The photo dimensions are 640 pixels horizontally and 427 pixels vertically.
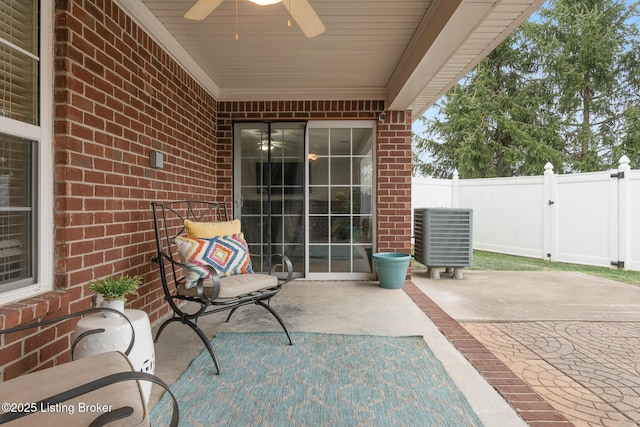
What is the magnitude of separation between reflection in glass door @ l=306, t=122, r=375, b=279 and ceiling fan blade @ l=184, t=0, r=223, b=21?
273 cm

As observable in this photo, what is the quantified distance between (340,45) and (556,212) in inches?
212

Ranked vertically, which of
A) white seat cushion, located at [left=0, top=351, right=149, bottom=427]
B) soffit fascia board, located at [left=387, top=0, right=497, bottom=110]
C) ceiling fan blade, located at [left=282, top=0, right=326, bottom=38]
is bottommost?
white seat cushion, located at [left=0, top=351, right=149, bottom=427]

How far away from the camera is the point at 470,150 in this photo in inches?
444

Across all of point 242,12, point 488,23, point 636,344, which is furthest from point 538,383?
point 242,12

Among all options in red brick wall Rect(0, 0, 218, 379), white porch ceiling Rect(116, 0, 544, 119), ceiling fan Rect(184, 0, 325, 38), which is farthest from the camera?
white porch ceiling Rect(116, 0, 544, 119)

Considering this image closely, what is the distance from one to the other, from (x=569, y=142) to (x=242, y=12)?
11420 mm

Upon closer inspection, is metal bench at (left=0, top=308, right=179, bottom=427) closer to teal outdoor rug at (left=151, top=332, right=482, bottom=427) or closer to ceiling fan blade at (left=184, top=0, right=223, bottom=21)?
teal outdoor rug at (left=151, top=332, right=482, bottom=427)

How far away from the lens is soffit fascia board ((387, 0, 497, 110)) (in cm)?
223

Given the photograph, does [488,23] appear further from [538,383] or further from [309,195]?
[309,195]

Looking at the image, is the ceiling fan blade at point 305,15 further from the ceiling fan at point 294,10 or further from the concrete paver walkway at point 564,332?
the concrete paver walkway at point 564,332

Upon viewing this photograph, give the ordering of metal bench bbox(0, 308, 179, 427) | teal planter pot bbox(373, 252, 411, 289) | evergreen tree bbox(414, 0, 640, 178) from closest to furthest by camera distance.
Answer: metal bench bbox(0, 308, 179, 427) → teal planter pot bbox(373, 252, 411, 289) → evergreen tree bbox(414, 0, 640, 178)

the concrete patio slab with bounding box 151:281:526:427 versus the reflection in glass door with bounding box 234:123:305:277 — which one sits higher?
the reflection in glass door with bounding box 234:123:305:277

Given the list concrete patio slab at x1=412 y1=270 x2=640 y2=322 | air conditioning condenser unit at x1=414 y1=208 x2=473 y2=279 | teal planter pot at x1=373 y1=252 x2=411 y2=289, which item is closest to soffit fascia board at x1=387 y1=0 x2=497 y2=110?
air conditioning condenser unit at x1=414 y1=208 x2=473 y2=279

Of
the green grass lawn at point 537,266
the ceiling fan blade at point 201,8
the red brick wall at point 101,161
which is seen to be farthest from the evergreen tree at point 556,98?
the ceiling fan blade at point 201,8
